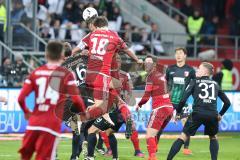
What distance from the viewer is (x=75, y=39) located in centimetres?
2973

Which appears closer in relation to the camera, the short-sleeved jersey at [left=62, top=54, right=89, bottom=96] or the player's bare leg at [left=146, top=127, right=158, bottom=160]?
the player's bare leg at [left=146, top=127, right=158, bottom=160]

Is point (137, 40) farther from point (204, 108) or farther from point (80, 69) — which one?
point (204, 108)

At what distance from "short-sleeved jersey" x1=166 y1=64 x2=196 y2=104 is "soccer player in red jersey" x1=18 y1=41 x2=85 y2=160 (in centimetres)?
833

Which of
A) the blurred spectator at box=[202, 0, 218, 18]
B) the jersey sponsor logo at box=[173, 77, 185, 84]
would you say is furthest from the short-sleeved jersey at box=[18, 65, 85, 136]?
the blurred spectator at box=[202, 0, 218, 18]

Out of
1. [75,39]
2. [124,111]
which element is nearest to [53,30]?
[75,39]

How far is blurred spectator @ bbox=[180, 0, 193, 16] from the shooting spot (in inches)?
1391

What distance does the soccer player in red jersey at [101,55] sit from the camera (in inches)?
651

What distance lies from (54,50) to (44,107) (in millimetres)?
808

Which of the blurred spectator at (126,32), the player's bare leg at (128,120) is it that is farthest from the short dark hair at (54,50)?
the blurred spectator at (126,32)

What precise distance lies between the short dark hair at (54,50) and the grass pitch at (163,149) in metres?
6.08

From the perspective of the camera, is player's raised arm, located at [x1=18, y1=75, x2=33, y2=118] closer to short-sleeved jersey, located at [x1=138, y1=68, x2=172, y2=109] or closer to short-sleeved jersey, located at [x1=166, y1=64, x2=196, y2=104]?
short-sleeved jersey, located at [x1=138, y1=68, x2=172, y2=109]

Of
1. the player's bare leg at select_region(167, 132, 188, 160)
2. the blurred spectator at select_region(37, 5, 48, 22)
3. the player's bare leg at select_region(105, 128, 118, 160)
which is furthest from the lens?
the blurred spectator at select_region(37, 5, 48, 22)

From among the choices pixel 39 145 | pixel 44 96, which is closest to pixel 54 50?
pixel 44 96

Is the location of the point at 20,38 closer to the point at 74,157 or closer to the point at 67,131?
the point at 67,131
